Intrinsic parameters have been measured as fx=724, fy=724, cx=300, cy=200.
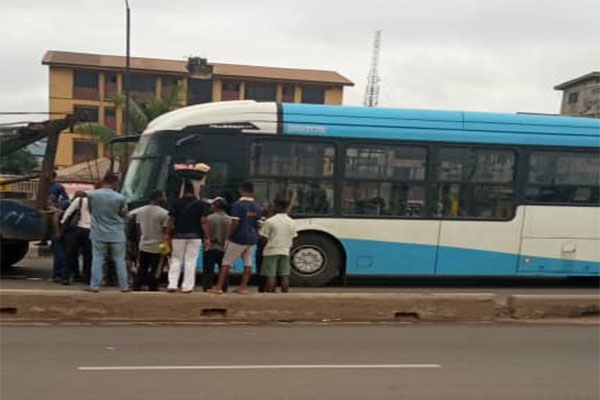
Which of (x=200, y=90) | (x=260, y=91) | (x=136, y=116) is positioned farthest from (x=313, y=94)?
(x=136, y=116)

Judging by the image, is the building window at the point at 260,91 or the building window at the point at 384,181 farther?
the building window at the point at 260,91

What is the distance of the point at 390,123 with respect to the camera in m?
12.2

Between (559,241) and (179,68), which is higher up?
(179,68)

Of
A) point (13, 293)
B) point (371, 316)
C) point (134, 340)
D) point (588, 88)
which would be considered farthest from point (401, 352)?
point (588, 88)

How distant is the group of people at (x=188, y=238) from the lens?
958 centimetres

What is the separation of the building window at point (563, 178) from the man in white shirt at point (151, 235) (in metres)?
6.36

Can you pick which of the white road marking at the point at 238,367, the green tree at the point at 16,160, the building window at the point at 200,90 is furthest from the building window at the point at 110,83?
the white road marking at the point at 238,367

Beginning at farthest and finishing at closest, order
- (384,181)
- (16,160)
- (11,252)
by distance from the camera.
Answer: (16,160) < (11,252) < (384,181)

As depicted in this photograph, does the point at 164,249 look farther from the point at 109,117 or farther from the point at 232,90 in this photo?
the point at 232,90

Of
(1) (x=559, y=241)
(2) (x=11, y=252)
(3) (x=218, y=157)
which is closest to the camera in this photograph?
(3) (x=218, y=157)

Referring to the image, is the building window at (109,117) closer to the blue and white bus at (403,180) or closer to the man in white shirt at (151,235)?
the blue and white bus at (403,180)

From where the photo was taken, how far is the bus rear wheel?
39.1 feet

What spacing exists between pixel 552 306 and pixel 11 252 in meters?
9.36

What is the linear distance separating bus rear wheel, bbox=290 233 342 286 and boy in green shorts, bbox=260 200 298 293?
1933mm
